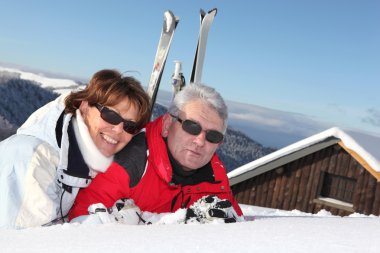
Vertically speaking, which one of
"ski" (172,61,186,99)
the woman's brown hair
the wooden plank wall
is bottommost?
the wooden plank wall

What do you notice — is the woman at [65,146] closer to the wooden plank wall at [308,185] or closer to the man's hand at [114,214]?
the man's hand at [114,214]

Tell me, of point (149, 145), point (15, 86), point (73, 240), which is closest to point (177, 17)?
point (149, 145)

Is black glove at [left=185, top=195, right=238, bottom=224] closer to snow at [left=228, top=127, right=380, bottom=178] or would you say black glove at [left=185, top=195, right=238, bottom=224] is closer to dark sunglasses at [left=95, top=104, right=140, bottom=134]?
dark sunglasses at [left=95, top=104, right=140, bottom=134]

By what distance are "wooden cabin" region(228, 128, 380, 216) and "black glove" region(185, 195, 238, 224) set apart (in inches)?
389

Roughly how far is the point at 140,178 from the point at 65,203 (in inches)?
20.4

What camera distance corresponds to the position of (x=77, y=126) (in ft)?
10.1

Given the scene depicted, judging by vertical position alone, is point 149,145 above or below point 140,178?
above

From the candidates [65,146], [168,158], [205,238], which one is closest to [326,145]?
[168,158]

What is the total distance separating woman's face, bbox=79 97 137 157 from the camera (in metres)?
3.12

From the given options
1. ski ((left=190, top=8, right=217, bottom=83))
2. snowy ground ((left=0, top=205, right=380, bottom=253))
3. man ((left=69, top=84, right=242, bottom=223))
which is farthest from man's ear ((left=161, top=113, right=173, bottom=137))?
ski ((left=190, top=8, right=217, bottom=83))

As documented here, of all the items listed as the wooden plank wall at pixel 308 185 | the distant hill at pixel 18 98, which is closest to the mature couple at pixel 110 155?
the wooden plank wall at pixel 308 185

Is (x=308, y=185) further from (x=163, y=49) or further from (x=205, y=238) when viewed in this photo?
(x=205, y=238)

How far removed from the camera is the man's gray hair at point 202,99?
3.32 metres

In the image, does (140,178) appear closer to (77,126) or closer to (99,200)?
(99,200)
